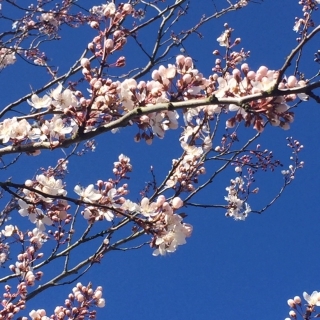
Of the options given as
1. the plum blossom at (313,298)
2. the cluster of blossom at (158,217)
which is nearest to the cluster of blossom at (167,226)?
the cluster of blossom at (158,217)

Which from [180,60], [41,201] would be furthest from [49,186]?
[180,60]

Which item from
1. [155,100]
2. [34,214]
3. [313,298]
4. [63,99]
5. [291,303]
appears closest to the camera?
[155,100]

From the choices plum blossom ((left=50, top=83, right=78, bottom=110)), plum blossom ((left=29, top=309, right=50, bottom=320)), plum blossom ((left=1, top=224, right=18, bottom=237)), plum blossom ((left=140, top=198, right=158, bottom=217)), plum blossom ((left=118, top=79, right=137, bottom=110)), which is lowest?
plum blossom ((left=140, top=198, right=158, bottom=217))

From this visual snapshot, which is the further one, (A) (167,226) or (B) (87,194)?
(B) (87,194)

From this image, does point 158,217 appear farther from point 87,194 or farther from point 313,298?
point 313,298

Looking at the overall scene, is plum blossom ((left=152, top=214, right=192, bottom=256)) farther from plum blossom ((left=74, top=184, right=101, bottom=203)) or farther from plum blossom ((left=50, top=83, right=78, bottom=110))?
plum blossom ((left=50, top=83, right=78, bottom=110))

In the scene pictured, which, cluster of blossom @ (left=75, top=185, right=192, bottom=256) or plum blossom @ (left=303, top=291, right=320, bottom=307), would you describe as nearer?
cluster of blossom @ (left=75, top=185, right=192, bottom=256)

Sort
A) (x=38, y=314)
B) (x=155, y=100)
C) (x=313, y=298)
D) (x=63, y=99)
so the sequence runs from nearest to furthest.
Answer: (x=155, y=100)
(x=63, y=99)
(x=38, y=314)
(x=313, y=298)

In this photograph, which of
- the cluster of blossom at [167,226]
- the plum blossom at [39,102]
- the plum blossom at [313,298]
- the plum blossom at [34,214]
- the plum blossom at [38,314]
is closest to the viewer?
the cluster of blossom at [167,226]

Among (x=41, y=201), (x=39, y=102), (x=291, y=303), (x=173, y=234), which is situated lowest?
(x=173, y=234)

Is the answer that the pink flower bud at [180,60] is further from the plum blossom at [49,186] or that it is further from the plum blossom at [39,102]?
the plum blossom at [49,186]

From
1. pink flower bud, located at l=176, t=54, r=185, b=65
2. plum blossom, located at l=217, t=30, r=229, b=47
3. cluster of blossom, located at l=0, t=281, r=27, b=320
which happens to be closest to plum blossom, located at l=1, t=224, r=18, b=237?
cluster of blossom, located at l=0, t=281, r=27, b=320

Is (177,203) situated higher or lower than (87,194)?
lower

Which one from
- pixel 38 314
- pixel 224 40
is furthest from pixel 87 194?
pixel 224 40
